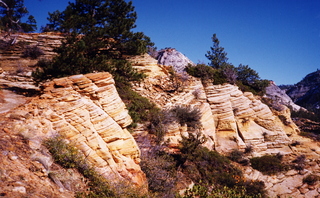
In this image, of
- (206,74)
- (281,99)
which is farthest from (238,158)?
(281,99)

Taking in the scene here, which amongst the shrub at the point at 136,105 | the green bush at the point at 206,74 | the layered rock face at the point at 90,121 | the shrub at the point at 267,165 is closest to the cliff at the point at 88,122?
the layered rock face at the point at 90,121

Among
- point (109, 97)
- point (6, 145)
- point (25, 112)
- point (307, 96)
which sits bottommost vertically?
point (6, 145)

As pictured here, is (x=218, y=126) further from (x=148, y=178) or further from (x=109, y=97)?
(x=109, y=97)

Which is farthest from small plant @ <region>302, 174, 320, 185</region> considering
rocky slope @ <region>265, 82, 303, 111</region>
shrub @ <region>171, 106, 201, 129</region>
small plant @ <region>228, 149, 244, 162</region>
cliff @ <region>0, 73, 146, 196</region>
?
rocky slope @ <region>265, 82, 303, 111</region>

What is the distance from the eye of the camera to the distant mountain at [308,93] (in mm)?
48528

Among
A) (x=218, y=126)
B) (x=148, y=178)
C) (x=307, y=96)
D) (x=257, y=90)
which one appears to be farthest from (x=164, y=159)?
(x=307, y=96)

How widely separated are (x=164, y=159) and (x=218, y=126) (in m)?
8.00

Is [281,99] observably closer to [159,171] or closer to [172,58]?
[172,58]

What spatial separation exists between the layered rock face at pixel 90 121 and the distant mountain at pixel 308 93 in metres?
51.0

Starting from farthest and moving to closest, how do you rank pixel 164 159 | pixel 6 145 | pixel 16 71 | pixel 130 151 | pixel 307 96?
pixel 307 96, pixel 16 71, pixel 164 159, pixel 130 151, pixel 6 145

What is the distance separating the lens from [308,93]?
179 feet

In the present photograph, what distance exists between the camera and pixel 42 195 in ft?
12.6

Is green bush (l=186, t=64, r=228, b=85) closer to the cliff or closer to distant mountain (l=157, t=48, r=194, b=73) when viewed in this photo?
the cliff

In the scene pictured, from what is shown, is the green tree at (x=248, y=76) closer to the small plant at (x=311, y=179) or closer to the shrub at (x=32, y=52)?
the small plant at (x=311, y=179)
